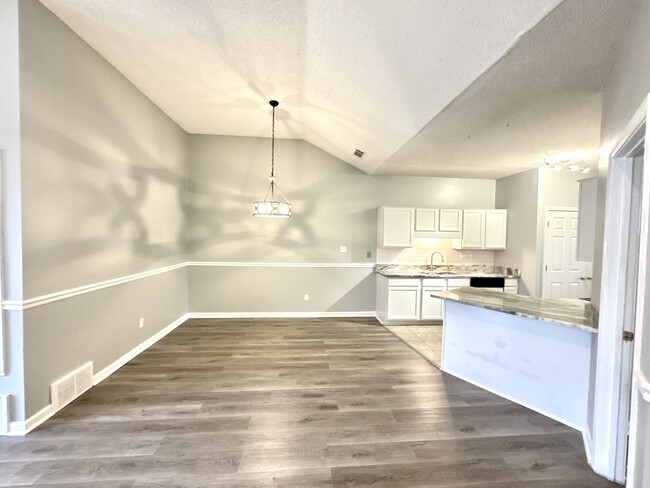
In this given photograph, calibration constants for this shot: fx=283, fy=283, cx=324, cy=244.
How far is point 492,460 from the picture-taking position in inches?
74.9

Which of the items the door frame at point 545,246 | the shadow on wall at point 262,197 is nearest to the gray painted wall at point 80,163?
the shadow on wall at point 262,197

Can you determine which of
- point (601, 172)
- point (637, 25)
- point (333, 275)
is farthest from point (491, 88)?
point (333, 275)

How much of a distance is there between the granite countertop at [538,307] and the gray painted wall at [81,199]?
11.7 ft

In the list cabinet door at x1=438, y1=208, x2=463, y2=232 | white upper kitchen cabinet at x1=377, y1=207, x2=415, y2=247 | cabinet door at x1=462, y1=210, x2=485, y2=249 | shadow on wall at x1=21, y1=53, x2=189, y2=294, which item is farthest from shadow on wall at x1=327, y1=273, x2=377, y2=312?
shadow on wall at x1=21, y1=53, x2=189, y2=294

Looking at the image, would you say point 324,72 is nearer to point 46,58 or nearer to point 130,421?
point 46,58

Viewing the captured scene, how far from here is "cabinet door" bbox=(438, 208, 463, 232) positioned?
504 cm

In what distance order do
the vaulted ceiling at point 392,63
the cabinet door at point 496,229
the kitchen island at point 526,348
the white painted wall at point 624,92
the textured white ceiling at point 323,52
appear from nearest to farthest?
the white painted wall at point 624,92 → the vaulted ceiling at point 392,63 → the textured white ceiling at point 323,52 → the kitchen island at point 526,348 → the cabinet door at point 496,229

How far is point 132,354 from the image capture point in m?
3.38

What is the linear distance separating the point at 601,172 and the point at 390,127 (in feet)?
6.34

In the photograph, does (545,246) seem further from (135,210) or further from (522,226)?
(135,210)

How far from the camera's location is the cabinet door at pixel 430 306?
476 cm

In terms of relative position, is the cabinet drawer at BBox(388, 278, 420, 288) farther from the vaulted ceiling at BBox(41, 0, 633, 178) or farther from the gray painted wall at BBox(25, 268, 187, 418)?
the gray painted wall at BBox(25, 268, 187, 418)

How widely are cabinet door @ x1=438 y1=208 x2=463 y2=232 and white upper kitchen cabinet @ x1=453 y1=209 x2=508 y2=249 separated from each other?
147 mm

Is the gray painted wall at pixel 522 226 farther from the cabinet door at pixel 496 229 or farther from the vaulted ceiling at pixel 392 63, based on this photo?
the vaulted ceiling at pixel 392 63
